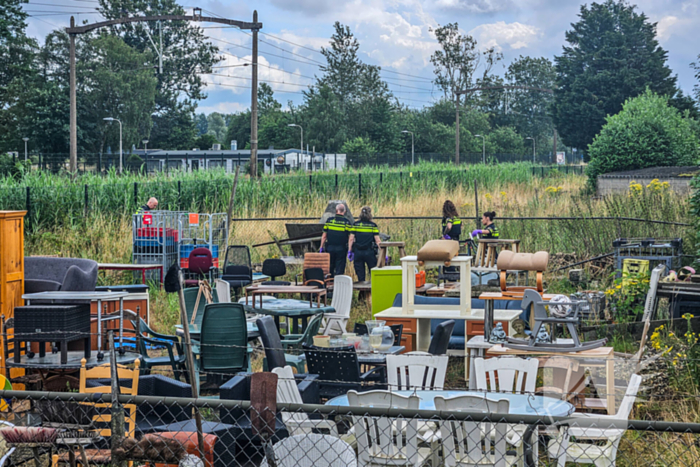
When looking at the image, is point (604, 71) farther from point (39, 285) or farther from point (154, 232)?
point (39, 285)

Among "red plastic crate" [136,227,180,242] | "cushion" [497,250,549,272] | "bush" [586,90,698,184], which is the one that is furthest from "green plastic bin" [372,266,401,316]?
"bush" [586,90,698,184]

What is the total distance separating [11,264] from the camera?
8078 millimetres

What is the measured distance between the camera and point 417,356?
238 inches

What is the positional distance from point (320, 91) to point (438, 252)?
5523 cm

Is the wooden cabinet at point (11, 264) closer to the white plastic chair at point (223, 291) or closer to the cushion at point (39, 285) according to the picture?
the cushion at point (39, 285)

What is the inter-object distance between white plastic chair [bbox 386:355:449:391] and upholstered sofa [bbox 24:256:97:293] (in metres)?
5.05

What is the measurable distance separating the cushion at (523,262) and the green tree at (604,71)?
4876 centimetres

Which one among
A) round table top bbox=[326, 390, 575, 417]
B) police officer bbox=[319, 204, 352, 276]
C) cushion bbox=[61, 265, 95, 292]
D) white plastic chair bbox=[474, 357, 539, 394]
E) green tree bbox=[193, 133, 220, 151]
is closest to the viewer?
round table top bbox=[326, 390, 575, 417]

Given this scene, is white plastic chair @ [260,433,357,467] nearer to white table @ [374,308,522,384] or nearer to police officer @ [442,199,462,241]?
white table @ [374,308,522,384]

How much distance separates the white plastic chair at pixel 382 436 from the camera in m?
4.66

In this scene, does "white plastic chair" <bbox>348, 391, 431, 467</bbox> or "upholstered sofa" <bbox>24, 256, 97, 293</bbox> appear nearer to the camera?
"white plastic chair" <bbox>348, 391, 431, 467</bbox>

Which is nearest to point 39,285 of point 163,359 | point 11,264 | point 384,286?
point 11,264

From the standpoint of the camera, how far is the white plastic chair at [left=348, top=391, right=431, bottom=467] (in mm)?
4656

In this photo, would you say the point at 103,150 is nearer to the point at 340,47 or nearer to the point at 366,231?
the point at 340,47
